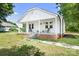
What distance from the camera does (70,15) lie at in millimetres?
3758

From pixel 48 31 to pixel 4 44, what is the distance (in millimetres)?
690

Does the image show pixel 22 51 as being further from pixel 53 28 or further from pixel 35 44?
pixel 53 28

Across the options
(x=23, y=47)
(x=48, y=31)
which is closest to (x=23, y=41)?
(x=23, y=47)

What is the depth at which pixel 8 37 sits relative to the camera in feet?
12.3

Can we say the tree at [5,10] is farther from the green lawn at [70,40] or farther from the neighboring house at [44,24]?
the green lawn at [70,40]

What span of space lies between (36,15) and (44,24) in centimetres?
18

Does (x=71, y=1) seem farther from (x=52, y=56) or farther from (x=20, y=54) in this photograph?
(x=20, y=54)

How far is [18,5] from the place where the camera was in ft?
12.1

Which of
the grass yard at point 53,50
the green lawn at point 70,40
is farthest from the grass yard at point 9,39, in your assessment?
the green lawn at point 70,40

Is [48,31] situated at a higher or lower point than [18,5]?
lower

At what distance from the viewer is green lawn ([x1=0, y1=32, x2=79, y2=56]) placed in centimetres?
371

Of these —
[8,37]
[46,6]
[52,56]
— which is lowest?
[52,56]

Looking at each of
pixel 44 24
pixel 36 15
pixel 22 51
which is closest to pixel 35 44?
pixel 22 51

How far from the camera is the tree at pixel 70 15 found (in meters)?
3.74
